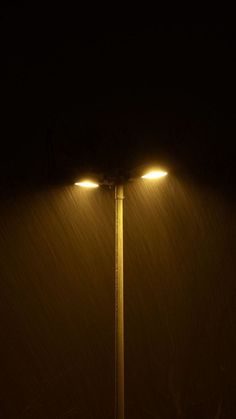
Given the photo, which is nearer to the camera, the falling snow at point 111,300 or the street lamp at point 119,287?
the street lamp at point 119,287

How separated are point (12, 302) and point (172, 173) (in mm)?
3087

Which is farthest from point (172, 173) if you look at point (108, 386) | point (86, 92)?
point (108, 386)

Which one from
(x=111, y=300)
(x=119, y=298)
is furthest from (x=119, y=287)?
(x=111, y=300)

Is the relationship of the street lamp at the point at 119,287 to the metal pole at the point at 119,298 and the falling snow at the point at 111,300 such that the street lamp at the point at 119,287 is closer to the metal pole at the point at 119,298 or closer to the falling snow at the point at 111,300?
the metal pole at the point at 119,298

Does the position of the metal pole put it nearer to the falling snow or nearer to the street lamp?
the street lamp

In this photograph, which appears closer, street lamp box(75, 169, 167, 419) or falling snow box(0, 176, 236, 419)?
street lamp box(75, 169, 167, 419)

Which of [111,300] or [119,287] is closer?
[119,287]

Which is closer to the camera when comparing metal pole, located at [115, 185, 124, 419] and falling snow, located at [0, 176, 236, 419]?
metal pole, located at [115, 185, 124, 419]

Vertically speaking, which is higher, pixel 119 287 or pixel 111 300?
pixel 119 287

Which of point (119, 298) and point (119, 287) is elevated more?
point (119, 287)

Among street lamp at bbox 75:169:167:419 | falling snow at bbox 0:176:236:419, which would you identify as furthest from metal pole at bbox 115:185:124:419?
falling snow at bbox 0:176:236:419

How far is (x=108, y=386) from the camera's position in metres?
4.73

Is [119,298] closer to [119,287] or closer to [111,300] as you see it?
[119,287]

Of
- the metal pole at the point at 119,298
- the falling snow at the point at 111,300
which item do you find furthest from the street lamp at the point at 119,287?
the falling snow at the point at 111,300
